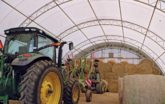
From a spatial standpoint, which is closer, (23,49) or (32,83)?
(32,83)

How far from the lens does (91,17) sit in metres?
20.1

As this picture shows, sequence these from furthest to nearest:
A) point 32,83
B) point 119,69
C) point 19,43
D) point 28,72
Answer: point 119,69
point 19,43
point 28,72
point 32,83

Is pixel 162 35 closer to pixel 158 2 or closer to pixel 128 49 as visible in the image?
pixel 158 2

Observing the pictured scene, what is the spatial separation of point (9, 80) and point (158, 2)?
1226 cm

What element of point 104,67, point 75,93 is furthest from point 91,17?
point 75,93

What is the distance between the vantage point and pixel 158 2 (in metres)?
15.7

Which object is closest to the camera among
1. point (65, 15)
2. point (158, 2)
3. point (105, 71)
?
point (158, 2)

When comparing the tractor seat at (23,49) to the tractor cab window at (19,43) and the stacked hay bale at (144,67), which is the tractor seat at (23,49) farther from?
the stacked hay bale at (144,67)

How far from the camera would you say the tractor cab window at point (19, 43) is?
20.3 feet

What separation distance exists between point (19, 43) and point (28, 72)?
156cm

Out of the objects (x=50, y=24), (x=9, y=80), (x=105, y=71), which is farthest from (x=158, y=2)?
(x=9, y=80)

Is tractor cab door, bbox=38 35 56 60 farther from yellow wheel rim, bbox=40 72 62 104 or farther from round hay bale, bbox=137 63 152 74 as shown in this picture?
round hay bale, bbox=137 63 152 74

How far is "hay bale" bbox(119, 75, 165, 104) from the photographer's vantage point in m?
5.38

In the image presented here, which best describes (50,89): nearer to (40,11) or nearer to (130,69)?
(130,69)
